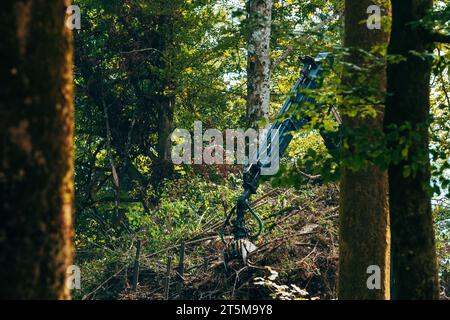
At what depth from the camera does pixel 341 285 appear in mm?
10734

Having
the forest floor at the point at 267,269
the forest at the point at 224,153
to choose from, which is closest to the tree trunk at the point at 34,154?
the forest at the point at 224,153

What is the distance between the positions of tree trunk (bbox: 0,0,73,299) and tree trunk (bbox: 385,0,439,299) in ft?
13.7

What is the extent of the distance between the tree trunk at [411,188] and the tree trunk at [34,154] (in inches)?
165

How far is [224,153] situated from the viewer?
25656 millimetres

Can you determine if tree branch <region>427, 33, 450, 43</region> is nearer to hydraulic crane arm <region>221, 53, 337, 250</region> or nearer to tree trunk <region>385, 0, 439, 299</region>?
tree trunk <region>385, 0, 439, 299</region>

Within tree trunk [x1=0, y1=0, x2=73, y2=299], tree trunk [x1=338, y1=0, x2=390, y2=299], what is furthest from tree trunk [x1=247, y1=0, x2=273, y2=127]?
tree trunk [x1=0, y1=0, x2=73, y2=299]

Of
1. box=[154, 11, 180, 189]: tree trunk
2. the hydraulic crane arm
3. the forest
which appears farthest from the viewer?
box=[154, 11, 180, 189]: tree trunk

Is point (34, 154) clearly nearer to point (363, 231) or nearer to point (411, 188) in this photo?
point (411, 188)

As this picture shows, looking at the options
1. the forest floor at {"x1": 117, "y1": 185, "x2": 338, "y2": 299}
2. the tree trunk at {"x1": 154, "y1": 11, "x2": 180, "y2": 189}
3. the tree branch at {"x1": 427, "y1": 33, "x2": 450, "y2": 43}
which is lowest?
the forest floor at {"x1": 117, "y1": 185, "x2": 338, "y2": 299}

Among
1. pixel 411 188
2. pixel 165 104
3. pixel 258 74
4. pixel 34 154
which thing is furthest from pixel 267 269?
pixel 165 104

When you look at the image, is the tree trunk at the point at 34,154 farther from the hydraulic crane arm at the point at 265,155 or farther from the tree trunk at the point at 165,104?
the tree trunk at the point at 165,104

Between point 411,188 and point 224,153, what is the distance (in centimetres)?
1788

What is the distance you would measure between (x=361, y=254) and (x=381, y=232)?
37 centimetres

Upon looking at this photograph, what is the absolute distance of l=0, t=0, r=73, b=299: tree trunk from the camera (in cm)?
Answer: 404
